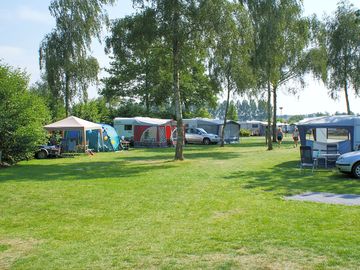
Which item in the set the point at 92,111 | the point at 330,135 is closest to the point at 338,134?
the point at 330,135

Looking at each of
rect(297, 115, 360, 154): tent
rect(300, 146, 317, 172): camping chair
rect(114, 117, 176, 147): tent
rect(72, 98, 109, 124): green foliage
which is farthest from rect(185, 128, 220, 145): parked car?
rect(300, 146, 317, 172): camping chair

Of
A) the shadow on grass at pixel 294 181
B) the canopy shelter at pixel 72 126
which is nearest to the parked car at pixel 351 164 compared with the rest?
the shadow on grass at pixel 294 181

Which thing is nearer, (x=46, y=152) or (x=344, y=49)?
(x=46, y=152)

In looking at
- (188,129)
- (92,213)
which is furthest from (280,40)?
(92,213)

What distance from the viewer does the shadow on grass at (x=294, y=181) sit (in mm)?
10438

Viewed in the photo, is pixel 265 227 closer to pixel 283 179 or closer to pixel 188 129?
pixel 283 179

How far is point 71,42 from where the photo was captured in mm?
29203

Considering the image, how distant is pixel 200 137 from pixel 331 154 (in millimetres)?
21120

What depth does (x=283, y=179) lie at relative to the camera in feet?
40.7

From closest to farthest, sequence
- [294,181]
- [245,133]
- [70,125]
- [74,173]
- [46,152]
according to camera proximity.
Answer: [294,181], [74,173], [46,152], [70,125], [245,133]

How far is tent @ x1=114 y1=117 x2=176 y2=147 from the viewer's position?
103 feet

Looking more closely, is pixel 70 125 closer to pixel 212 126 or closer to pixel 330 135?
pixel 330 135

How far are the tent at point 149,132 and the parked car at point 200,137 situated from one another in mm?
4210

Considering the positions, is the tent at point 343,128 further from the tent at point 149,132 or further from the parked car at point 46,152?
the tent at point 149,132
